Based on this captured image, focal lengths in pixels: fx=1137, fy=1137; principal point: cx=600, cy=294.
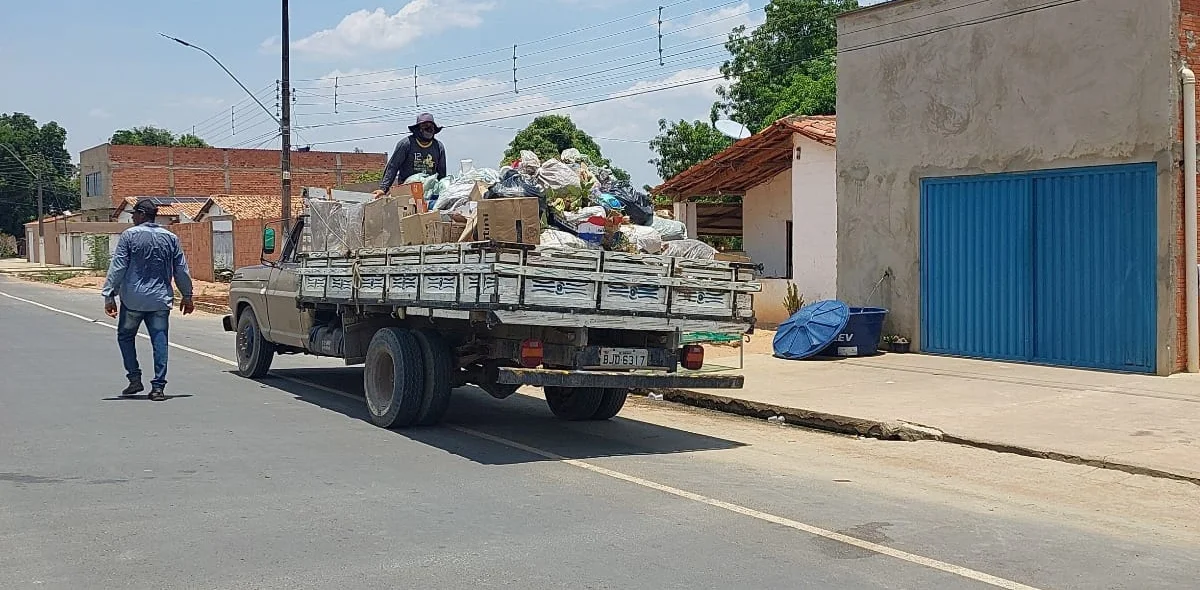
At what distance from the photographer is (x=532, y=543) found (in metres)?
5.84

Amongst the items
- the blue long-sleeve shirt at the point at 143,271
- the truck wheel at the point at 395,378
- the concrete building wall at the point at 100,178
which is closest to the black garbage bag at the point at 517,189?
the truck wheel at the point at 395,378

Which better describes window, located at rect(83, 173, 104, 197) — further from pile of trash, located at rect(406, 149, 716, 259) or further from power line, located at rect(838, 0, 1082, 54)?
pile of trash, located at rect(406, 149, 716, 259)

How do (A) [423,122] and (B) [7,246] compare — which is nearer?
(A) [423,122]

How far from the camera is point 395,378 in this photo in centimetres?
921

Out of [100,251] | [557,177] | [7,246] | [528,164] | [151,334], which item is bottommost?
[151,334]

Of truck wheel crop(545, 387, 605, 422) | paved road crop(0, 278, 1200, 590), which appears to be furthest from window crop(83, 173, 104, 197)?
truck wheel crop(545, 387, 605, 422)

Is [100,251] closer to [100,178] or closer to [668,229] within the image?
[100,178]

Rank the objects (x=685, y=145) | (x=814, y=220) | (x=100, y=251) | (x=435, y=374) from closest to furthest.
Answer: (x=435, y=374)
(x=814, y=220)
(x=685, y=145)
(x=100, y=251)

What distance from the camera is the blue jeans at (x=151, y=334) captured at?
10609 mm

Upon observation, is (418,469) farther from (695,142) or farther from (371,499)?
(695,142)

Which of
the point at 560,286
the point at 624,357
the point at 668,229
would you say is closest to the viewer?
the point at 560,286

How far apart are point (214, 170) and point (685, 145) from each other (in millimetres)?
45331

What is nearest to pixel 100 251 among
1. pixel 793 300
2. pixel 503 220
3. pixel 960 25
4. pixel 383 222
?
pixel 793 300

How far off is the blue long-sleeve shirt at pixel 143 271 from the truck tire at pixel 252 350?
76.3 inches
